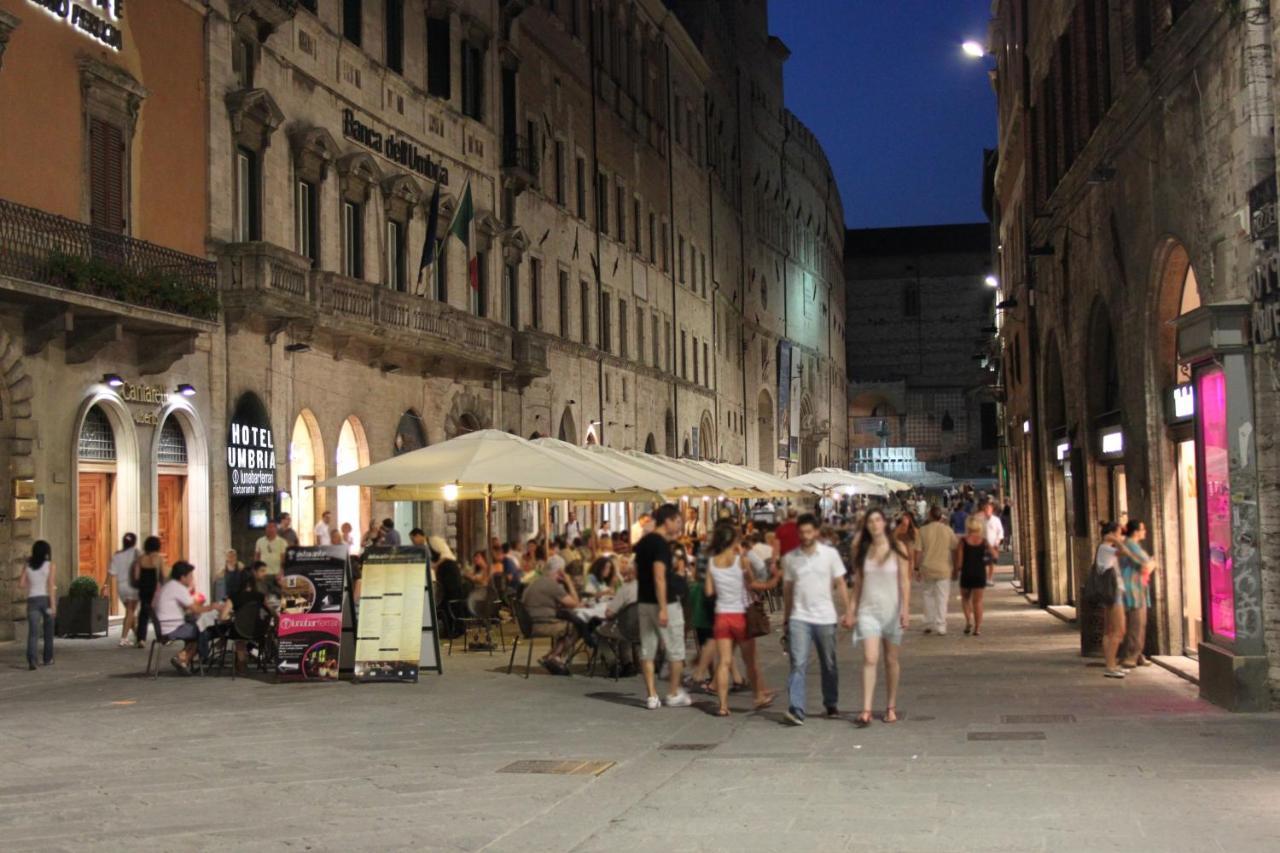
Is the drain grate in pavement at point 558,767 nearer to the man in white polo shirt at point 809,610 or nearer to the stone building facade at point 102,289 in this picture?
the man in white polo shirt at point 809,610

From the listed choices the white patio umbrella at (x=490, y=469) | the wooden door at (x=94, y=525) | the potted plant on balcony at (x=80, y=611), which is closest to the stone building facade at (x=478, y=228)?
the wooden door at (x=94, y=525)

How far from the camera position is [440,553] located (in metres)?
21.8

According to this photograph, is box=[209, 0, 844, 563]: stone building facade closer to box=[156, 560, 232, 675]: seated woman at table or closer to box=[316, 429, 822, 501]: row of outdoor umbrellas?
box=[316, 429, 822, 501]: row of outdoor umbrellas

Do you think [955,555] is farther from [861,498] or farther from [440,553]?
[861,498]

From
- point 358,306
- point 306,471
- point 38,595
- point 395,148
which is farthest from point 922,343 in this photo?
point 38,595

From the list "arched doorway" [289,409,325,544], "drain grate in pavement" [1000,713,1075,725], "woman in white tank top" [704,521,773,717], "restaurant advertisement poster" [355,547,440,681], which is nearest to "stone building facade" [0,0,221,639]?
"arched doorway" [289,409,325,544]

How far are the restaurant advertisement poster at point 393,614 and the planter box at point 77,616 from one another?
6862 millimetres

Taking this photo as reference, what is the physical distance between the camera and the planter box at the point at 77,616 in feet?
73.8

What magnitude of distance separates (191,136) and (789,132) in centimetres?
6178

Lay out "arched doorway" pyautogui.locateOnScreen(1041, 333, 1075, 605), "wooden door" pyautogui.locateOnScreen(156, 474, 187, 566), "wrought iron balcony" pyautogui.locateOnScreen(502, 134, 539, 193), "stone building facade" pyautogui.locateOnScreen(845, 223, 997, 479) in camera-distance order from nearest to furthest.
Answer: "wooden door" pyautogui.locateOnScreen(156, 474, 187, 566)
"arched doorway" pyautogui.locateOnScreen(1041, 333, 1075, 605)
"wrought iron balcony" pyautogui.locateOnScreen(502, 134, 539, 193)
"stone building facade" pyautogui.locateOnScreen(845, 223, 997, 479)

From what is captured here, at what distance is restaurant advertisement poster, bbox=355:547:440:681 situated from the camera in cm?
1678

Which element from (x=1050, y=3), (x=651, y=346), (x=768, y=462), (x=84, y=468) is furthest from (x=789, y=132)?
(x=84, y=468)

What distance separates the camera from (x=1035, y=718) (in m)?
13.2

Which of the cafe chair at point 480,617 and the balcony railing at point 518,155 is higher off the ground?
the balcony railing at point 518,155
